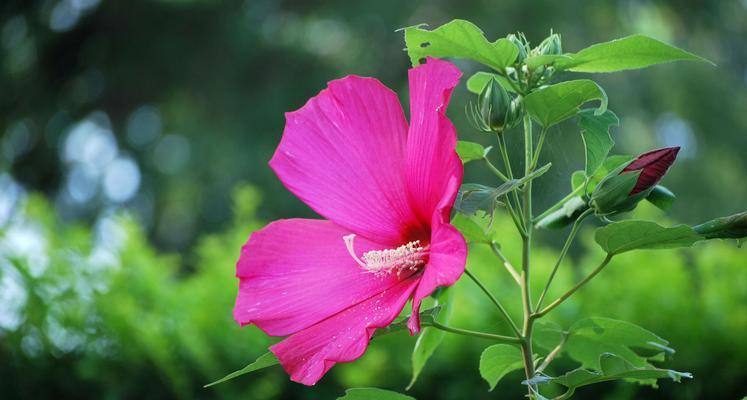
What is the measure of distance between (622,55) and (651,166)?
9 cm

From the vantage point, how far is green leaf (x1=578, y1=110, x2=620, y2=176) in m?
0.59

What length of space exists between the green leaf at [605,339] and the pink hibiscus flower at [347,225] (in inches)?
6.7

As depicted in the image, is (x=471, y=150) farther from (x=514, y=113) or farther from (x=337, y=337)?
(x=337, y=337)

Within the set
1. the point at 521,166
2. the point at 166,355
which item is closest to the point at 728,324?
the point at 521,166

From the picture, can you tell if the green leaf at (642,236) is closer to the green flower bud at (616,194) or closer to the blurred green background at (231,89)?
the green flower bud at (616,194)

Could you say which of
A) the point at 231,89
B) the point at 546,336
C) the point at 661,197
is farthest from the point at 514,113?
the point at 231,89

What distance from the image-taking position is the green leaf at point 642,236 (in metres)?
0.57

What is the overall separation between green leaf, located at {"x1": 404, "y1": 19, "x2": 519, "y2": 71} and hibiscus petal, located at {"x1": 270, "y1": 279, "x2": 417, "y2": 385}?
166 mm

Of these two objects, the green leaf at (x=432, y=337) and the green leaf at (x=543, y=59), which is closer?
the green leaf at (x=543, y=59)

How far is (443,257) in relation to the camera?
511mm

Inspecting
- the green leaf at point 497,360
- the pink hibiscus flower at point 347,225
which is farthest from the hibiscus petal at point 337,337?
the green leaf at point 497,360

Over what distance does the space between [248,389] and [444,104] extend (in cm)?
116

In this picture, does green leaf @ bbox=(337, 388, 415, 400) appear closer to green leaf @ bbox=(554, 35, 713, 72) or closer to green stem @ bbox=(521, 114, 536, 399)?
green stem @ bbox=(521, 114, 536, 399)

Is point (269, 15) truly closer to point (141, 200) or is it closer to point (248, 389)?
point (141, 200)
